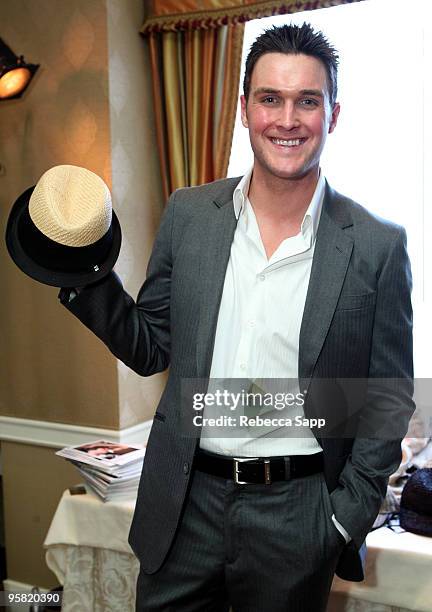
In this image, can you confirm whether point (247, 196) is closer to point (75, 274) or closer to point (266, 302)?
point (266, 302)

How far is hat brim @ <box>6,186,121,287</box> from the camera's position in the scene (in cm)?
145

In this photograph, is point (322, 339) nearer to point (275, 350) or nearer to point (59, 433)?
point (275, 350)

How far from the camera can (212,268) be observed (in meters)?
1.62

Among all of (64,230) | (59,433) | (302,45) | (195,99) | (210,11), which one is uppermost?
(210,11)

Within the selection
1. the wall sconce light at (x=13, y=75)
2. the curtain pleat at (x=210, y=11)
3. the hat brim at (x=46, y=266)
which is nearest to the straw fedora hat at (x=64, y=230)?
the hat brim at (x=46, y=266)

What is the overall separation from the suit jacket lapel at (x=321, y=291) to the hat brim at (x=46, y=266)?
0.46 m

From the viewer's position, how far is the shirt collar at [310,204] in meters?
1.67

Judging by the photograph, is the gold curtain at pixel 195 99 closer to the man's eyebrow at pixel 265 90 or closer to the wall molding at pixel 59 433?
the wall molding at pixel 59 433

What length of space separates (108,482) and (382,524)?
A: 950 millimetres

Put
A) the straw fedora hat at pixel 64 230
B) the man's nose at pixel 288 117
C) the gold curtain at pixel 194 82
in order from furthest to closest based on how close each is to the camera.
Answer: the gold curtain at pixel 194 82, the man's nose at pixel 288 117, the straw fedora hat at pixel 64 230

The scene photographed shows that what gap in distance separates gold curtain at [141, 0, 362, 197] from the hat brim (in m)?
1.59

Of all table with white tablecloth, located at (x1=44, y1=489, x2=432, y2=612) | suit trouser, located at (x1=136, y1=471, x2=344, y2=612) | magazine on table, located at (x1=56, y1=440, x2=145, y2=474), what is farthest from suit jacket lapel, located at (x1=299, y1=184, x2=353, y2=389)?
magazine on table, located at (x1=56, y1=440, x2=145, y2=474)

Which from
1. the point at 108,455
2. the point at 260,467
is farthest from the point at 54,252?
the point at 108,455

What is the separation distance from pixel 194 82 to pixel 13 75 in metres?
0.76
